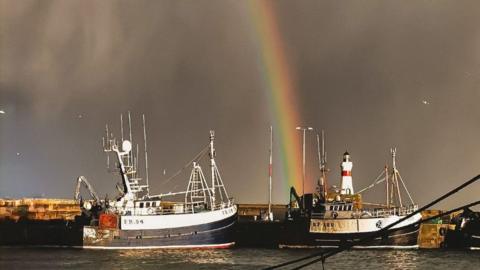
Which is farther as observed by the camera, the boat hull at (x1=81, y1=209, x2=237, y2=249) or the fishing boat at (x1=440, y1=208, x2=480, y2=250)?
the fishing boat at (x1=440, y1=208, x2=480, y2=250)

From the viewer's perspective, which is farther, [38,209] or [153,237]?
[38,209]

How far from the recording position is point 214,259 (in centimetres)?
7800

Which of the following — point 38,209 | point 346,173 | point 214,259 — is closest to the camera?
point 214,259

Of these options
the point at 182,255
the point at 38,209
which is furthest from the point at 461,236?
the point at 38,209

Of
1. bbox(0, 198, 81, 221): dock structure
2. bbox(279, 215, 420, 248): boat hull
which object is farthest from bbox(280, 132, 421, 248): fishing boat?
bbox(0, 198, 81, 221): dock structure

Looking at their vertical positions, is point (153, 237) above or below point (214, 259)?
above

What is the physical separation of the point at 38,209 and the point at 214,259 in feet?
155

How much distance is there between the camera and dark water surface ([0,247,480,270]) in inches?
2783

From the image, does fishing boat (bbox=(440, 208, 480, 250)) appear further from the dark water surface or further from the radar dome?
the radar dome

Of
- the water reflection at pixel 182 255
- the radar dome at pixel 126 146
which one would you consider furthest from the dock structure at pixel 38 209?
the water reflection at pixel 182 255

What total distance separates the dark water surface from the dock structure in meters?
16.9

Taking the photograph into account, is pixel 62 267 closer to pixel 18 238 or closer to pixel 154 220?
pixel 154 220

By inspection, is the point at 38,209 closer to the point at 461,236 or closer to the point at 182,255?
the point at 182,255

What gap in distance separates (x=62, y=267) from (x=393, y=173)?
47.5 meters
